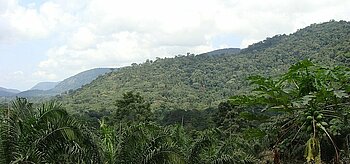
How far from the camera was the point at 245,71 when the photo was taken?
3388 inches

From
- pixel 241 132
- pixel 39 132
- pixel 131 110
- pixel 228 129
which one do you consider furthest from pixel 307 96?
pixel 131 110

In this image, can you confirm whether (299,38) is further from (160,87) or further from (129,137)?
(129,137)

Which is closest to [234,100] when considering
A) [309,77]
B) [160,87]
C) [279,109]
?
[279,109]

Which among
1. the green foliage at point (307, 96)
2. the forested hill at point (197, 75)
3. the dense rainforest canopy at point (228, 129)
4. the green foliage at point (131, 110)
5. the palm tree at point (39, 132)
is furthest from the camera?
the forested hill at point (197, 75)

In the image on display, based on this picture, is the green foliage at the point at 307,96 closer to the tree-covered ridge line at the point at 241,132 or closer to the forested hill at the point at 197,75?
the tree-covered ridge line at the point at 241,132

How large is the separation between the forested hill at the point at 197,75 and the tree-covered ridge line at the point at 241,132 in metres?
51.6

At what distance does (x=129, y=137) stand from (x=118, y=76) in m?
89.6

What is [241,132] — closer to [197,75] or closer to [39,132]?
[39,132]

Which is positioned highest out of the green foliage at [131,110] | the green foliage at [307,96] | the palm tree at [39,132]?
the green foliage at [307,96]

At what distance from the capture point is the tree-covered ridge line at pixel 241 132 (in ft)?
8.35

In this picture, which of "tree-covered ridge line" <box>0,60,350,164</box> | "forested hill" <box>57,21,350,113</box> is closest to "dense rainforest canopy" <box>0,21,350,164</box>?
"tree-covered ridge line" <box>0,60,350,164</box>

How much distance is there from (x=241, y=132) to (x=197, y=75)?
8791cm

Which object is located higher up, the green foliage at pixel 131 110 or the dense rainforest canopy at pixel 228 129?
the dense rainforest canopy at pixel 228 129


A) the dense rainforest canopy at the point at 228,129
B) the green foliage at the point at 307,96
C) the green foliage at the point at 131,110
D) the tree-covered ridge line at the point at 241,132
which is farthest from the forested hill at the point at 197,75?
the green foliage at the point at 307,96
